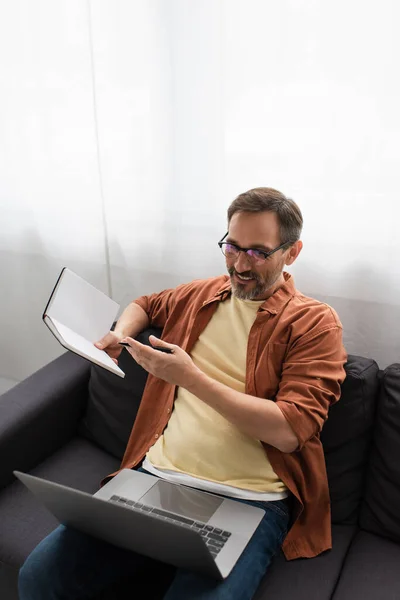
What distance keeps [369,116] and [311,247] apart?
0.40 m

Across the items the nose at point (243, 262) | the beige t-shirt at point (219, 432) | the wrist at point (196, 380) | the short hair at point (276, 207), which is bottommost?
the beige t-shirt at point (219, 432)

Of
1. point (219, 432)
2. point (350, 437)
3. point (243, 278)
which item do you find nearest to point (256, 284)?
point (243, 278)

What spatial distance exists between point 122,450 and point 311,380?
2.39 ft

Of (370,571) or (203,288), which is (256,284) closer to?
(203,288)

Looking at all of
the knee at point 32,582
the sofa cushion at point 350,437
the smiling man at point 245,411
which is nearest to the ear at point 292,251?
the smiling man at point 245,411

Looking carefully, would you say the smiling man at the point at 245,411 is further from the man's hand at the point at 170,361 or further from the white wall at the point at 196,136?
the white wall at the point at 196,136

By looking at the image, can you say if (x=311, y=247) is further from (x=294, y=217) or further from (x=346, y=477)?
(x=346, y=477)

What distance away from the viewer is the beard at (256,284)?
1574 millimetres

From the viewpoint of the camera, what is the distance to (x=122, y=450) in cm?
193

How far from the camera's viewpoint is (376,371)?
5.47 feet

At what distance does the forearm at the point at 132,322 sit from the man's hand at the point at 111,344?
0.05m

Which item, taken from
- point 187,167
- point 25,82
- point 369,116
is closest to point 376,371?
point 369,116

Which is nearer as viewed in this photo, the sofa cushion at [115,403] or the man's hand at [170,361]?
the man's hand at [170,361]

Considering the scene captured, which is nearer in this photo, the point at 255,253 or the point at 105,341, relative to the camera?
the point at 255,253
